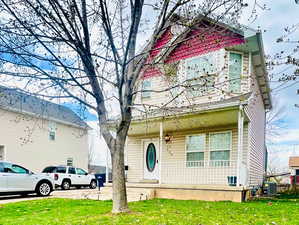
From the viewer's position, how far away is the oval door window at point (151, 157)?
13305 millimetres

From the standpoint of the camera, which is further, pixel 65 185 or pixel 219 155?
pixel 65 185

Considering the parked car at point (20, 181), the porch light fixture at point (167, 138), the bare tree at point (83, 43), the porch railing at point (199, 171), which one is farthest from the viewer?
the porch light fixture at point (167, 138)

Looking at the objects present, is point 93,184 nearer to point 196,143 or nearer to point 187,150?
point 187,150

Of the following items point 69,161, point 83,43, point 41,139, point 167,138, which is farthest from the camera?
point 69,161

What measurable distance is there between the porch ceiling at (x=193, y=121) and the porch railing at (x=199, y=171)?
1.49 metres

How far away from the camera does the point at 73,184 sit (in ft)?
56.0

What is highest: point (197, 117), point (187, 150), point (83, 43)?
point (83, 43)

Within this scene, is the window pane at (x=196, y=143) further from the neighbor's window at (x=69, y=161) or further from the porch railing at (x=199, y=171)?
the neighbor's window at (x=69, y=161)

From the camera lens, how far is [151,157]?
13.5 metres

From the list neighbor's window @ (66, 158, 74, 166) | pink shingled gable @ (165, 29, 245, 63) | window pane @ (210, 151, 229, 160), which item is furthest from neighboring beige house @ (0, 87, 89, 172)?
window pane @ (210, 151, 229, 160)

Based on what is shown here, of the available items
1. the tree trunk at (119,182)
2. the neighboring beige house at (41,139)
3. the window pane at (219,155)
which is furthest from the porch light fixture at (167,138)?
the tree trunk at (119,182)

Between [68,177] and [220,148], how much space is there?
9681 millimetres

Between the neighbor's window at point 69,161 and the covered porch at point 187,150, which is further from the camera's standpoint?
the neighbor's window at point 69,161

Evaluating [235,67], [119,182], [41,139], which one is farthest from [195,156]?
[41,139]
